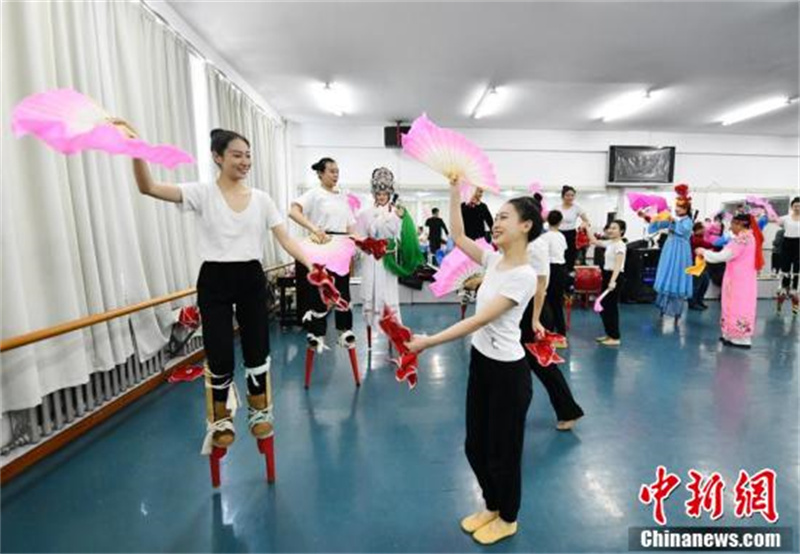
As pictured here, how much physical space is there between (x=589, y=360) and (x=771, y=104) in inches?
237

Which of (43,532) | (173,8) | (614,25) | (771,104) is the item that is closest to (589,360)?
(614,25)

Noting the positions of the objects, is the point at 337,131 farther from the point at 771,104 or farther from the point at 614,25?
the point at 771,104

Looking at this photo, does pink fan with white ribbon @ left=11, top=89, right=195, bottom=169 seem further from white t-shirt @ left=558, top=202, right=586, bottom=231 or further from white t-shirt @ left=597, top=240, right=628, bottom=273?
white t-shirt @ left=558, top=202, right=586, bottom=231

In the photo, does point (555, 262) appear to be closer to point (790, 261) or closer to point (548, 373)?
point (548, 373)

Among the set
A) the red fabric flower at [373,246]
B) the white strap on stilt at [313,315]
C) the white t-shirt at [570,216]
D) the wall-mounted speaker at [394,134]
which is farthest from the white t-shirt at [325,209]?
the wall-mounted speaker at [394,134]

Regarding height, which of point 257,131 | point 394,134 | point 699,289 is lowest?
point 699,289

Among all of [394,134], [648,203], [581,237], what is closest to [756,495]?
[581,237]

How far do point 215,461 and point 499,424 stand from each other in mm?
1371

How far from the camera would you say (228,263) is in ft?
5.35

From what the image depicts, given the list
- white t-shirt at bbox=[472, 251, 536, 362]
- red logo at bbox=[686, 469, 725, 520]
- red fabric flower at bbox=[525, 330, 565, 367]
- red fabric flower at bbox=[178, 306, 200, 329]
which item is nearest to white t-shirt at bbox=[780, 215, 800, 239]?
red logo at bbox=[686, 469, 725, 520]

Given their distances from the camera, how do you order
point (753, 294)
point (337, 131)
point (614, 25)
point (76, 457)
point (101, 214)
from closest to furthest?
point (76, 457)
point (101, 214)
point (614, 25)
point (753, 294)
point (337, 131)

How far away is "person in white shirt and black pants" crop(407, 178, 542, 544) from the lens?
137 cm

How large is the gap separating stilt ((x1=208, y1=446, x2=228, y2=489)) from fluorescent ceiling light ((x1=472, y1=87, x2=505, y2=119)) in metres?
5.56

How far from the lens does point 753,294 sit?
14.1 ft
